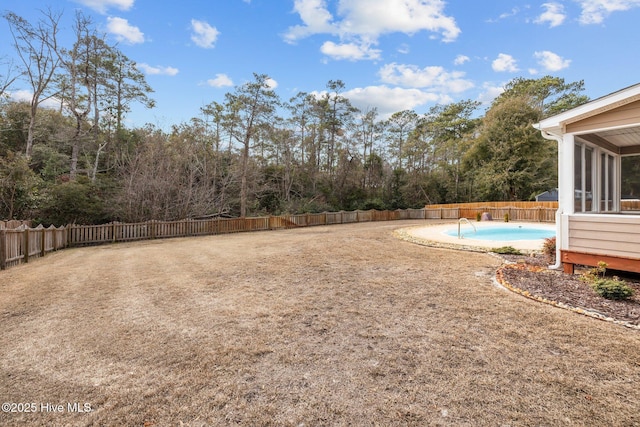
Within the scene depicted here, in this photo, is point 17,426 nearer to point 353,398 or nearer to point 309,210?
point 353,398

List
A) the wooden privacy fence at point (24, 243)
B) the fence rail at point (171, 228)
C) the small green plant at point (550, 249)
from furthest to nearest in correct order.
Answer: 1. the fence rail at point (171, 228)
2. the wooden privacy fence at point (24, 243)
3. the small green plant at point (550, 249)

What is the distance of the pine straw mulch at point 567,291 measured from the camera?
322 centimetres

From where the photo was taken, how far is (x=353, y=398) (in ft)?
6.44

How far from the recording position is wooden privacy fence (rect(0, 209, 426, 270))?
6.62m

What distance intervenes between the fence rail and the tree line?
1.71 meters

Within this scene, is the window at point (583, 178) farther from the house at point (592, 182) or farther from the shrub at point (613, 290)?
the shrub at point (613, 290)

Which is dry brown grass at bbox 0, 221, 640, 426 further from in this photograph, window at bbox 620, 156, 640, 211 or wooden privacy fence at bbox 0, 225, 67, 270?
window at bbox 620, 156, 640, 211

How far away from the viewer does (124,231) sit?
36.4 feet

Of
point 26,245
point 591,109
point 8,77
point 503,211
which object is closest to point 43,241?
point 26,245

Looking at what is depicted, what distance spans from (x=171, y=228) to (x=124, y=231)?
163 cm

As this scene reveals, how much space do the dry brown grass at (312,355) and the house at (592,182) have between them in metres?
1.67

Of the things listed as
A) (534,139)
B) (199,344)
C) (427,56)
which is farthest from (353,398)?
(534,139)

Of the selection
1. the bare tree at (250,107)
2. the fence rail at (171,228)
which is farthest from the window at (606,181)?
the bare tree at (250,107)

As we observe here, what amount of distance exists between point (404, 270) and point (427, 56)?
15.9 metres
